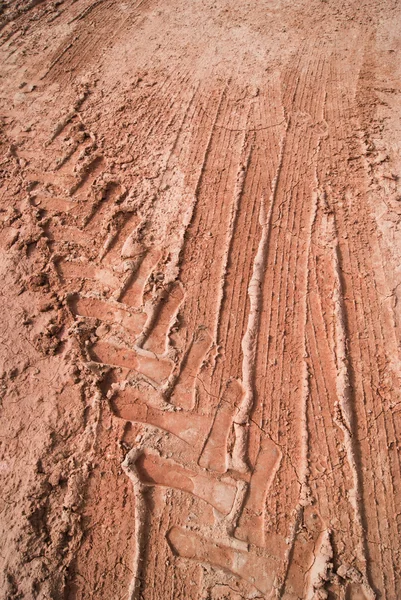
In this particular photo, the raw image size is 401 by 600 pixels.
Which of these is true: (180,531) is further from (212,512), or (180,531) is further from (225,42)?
(225,42)

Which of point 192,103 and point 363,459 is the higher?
point 192,103

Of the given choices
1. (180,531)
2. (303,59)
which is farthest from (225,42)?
(180,531)

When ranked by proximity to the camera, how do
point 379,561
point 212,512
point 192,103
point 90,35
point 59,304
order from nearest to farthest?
point 379,561, point 212,512, point 59,304, point 192,103, point 90,35

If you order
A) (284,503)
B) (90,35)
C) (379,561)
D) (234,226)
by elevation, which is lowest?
(379,561)

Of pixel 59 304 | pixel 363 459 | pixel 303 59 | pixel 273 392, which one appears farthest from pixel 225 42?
pixel 363 459

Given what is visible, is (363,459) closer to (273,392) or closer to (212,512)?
(273,392)

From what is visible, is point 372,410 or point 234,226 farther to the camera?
point 234,226

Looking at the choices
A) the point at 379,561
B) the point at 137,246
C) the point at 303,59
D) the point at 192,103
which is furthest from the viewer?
the point at 303,59
